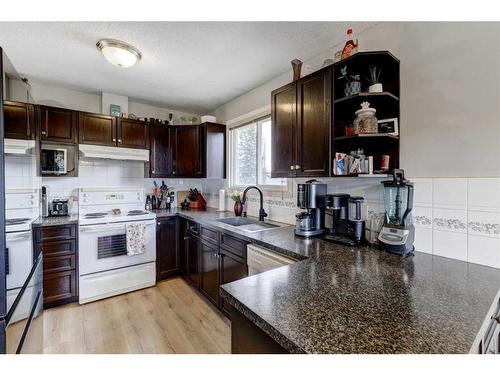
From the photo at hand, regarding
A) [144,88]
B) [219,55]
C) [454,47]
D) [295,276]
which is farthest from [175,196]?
[454,47]

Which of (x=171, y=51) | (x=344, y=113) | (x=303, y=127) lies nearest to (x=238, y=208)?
(x=303, y=127)

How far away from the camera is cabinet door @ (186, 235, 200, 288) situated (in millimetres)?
2666

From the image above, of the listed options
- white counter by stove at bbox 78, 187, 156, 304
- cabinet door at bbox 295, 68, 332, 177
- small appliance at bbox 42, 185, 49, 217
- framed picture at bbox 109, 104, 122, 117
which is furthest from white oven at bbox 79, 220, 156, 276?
cabinet door at bbox 295, 68, 332, 177

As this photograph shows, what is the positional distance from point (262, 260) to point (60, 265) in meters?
2.15

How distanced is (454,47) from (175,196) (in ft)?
11.4

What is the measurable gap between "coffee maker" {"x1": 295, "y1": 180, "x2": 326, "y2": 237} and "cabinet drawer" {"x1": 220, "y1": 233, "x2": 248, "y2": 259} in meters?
0.45

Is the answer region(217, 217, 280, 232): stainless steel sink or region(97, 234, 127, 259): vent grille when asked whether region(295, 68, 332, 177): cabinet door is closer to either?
region(217, 217, 280, 232): stainless steel sink

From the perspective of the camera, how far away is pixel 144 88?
292 centimetres

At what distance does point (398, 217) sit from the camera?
4.79ft

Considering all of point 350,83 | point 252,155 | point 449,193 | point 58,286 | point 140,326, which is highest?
point 350,83

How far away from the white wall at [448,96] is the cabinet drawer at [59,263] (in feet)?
10.3

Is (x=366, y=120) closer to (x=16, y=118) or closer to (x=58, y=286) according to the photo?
(x=16, y=118)

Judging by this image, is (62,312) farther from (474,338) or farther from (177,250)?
(474,338)

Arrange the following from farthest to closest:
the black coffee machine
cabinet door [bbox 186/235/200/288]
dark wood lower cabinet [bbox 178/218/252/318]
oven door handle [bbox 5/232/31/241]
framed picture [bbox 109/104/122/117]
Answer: framed picture [bbox 109/104/122/117]
cabinet door [bbox 186/235/200/288]
dark wood lower cabinet [bbox 178/218/252/318]
the black coffee machine
oven door handle [bbox 5/232/31/241]
